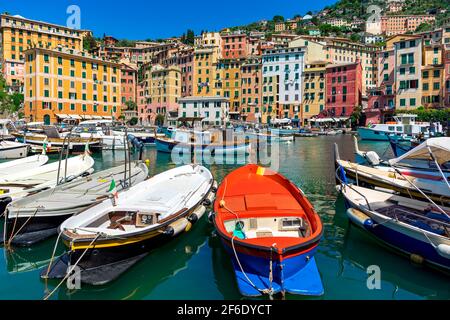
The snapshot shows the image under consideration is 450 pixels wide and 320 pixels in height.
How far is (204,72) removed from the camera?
9044 centimetres

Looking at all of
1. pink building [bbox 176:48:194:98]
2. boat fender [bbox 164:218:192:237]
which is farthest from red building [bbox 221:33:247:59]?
boat fender [bbox 164:218:192:237]

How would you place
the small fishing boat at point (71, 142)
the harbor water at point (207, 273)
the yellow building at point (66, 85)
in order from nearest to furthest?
the harbor water at point (207, 273) < the small fishing boat at point (71, 142) < the yellow building at point (66, 85)

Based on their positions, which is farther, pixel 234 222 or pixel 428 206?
pixel 428 206

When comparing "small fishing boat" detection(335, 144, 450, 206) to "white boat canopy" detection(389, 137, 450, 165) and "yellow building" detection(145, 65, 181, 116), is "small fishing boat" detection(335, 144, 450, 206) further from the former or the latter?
"yellow building" detection(145, 65, 181, 116)

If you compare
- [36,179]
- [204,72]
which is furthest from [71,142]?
[204,72]

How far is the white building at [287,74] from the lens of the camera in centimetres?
8412

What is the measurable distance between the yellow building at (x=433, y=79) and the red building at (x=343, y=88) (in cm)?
1307

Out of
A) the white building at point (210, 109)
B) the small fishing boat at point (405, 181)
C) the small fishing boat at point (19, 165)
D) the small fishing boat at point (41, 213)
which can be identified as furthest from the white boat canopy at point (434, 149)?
the white building at point (210, 109)

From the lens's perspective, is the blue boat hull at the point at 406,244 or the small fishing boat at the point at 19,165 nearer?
the blue boat hull at the point at 406,244

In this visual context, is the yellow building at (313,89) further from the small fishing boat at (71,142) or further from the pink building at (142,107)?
the small fishing boat at (71,142)
